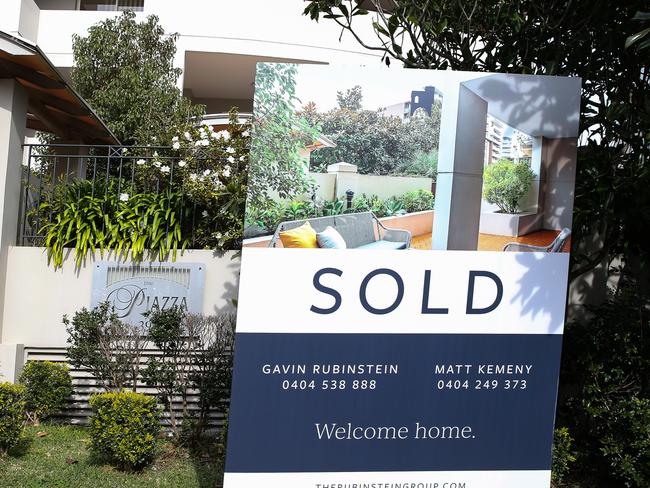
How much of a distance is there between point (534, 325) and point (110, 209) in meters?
5.52

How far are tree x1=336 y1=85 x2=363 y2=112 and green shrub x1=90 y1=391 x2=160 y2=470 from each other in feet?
11.2

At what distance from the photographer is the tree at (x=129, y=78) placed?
46.9ft

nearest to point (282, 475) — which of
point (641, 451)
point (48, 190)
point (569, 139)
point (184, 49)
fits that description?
point (569, 139)

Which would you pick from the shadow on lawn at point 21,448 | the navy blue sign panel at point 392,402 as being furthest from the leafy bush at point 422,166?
the shadow on lawn at point 21,448

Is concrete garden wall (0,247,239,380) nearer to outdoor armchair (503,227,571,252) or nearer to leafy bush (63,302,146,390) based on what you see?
leafy bush (63,302,146,390)

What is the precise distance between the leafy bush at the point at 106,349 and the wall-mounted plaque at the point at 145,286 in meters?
0.68

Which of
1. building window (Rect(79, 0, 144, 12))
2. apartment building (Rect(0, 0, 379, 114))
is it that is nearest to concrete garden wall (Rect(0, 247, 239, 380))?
apartment building (Rect(0, 0, 379, 114))

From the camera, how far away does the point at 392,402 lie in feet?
16.1

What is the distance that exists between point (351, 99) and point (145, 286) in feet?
14.8

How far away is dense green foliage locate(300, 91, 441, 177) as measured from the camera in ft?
15.9

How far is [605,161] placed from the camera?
698 centimetres

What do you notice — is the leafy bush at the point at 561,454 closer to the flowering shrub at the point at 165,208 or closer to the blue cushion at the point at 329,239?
the blue cushion at the point at 329,239

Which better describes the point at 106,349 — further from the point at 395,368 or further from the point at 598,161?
the point at 598,161

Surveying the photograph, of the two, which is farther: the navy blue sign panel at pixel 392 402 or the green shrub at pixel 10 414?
the green shrub at pixel 10 414
